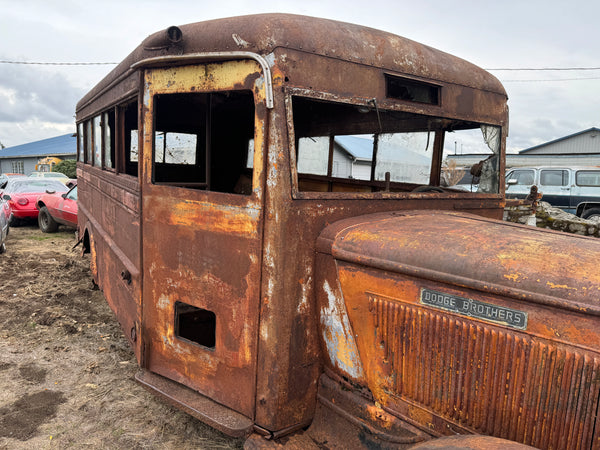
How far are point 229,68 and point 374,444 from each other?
1988mm

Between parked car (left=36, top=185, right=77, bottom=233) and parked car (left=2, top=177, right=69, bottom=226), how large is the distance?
0.93ft

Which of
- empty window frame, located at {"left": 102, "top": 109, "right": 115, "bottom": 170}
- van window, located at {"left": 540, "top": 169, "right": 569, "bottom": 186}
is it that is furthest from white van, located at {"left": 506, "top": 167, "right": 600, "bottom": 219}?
empty window frame, located at {"left": 102, "top": 109, "right": 115, "bottom": 170}

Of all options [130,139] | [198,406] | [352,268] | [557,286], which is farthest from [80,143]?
[557,286]

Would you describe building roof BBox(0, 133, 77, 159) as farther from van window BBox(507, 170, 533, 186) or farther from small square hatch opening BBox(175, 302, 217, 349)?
small square hatch opening BBox(175, 302, 217, 349)

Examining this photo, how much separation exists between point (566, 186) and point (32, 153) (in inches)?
1413

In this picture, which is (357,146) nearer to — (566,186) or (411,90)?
(411,90)

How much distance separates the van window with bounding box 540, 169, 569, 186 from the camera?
1206 cm

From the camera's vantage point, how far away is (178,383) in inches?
110

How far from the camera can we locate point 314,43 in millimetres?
2205

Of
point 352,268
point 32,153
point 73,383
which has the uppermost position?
point 32,153

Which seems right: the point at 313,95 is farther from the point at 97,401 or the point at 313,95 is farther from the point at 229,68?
the point at 97,401

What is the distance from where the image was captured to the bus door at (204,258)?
Answer: 7.61 ft

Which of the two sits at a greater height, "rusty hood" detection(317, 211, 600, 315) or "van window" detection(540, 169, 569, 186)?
"van window" detection(540, 169, 569, 186)

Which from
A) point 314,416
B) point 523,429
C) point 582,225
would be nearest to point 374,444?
point 314,416
